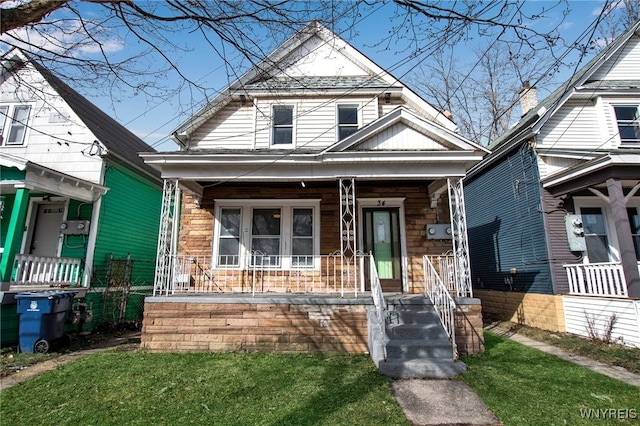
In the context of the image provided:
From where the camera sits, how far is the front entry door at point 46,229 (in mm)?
9289

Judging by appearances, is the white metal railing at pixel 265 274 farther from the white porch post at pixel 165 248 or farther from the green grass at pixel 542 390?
the green grass at pixel 542 390

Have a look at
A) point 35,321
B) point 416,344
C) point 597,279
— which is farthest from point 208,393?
point 597,279

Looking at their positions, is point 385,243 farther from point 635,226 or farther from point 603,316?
point 635,226

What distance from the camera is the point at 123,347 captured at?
691 centimetres

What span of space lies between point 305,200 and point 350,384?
15.7 feet

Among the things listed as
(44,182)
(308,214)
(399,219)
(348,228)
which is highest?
(44,182)

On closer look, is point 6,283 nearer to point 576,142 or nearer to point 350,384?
point 350,384

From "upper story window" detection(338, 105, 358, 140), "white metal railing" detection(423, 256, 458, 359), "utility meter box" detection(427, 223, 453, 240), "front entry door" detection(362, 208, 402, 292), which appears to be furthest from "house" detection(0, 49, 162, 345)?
"utility meter box" detection(427, 223, 453, 240)

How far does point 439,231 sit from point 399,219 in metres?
1.01

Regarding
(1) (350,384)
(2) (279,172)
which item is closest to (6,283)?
(2) (279,172)

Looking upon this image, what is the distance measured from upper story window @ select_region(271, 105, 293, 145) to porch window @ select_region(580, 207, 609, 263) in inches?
321

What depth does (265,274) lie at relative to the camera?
814cm
